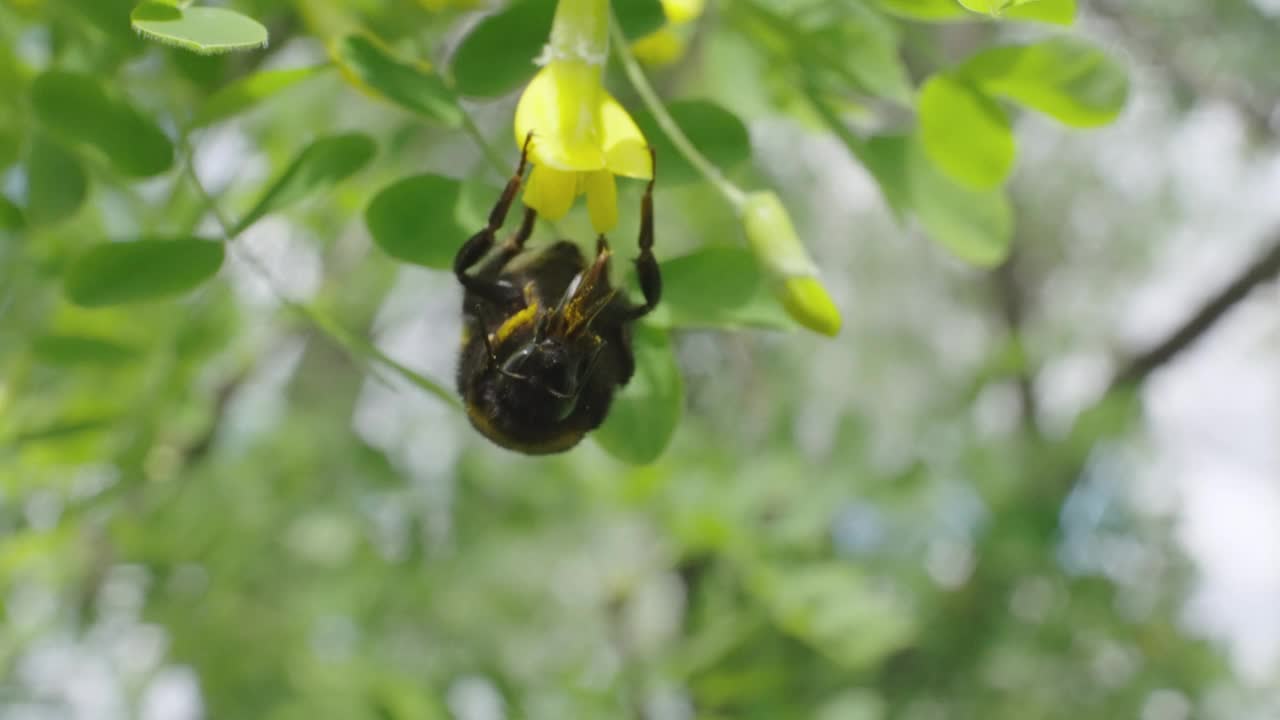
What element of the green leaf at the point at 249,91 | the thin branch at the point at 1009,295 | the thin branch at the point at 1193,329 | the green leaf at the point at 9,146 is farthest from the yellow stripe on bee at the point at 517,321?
the thin branch at the point at 1009,295

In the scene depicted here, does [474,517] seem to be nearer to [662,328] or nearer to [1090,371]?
[662,328]

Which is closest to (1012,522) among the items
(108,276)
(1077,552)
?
(1077,552)

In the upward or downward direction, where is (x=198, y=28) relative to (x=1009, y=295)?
upward

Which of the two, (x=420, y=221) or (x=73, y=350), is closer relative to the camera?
(x=420, y=221)

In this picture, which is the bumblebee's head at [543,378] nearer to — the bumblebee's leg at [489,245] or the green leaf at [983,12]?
the bumblebee's leg at [489,245]

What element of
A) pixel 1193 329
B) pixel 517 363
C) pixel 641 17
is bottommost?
pixel 1193 329

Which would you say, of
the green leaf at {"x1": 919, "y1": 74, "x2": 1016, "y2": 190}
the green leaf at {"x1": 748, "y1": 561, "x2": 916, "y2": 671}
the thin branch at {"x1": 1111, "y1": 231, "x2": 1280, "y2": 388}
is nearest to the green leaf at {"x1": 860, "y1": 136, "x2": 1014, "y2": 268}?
the green leaf at {"x1": 919, "y1": 74, "x2": 1016, "y2": 190}

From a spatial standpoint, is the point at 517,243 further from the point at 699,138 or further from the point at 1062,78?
the point at 1062,78

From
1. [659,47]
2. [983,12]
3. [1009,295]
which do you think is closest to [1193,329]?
[1009,295]
